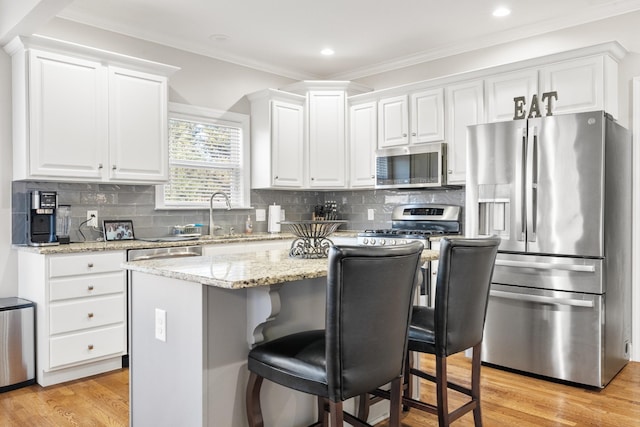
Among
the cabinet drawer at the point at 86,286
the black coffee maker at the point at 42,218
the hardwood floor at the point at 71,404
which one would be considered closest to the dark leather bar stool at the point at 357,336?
the hardwood floor at the point at 71,404

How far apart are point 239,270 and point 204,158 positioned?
3.12 metres

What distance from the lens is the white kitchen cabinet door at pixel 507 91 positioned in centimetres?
383

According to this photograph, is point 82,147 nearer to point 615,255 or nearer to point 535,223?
point 535,223

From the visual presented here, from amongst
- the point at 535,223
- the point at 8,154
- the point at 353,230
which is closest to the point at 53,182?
the point at 8,154

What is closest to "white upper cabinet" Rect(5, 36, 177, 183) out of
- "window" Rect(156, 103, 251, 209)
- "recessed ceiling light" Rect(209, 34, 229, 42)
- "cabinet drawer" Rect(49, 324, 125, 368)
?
"window" Rect(156, 103, 251, 209)

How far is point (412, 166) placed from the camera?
15.1 feet

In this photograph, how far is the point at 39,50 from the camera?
131 inches

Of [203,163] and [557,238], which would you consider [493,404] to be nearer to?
[557,238]

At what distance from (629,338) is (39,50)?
187 inches

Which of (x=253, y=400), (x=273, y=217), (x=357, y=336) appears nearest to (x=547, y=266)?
(x=357, y=336)

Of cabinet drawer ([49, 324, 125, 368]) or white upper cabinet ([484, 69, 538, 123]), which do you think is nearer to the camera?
cabinet drawer ([49, 324, 125, 368])

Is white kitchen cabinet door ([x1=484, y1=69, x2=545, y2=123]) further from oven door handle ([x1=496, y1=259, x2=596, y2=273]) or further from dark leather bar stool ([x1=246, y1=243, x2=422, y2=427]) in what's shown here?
dark leather bar stool ([x1=246, y1=243, x2=422, y2=427])

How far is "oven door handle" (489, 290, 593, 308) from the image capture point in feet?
10.2

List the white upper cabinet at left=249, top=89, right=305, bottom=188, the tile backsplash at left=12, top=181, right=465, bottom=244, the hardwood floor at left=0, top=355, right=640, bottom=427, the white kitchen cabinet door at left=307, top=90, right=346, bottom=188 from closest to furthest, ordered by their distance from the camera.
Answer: the hardwood floor at left=0, top=355, right=640, bottom=427
the tile backsplash at left=12, top=181, right=465, bottom=244
the white upper cabinet at left=249, top=89, right=305, bottom=188
the white kitchen cabinet door at left=307, top=90, right=346, bottom=188
